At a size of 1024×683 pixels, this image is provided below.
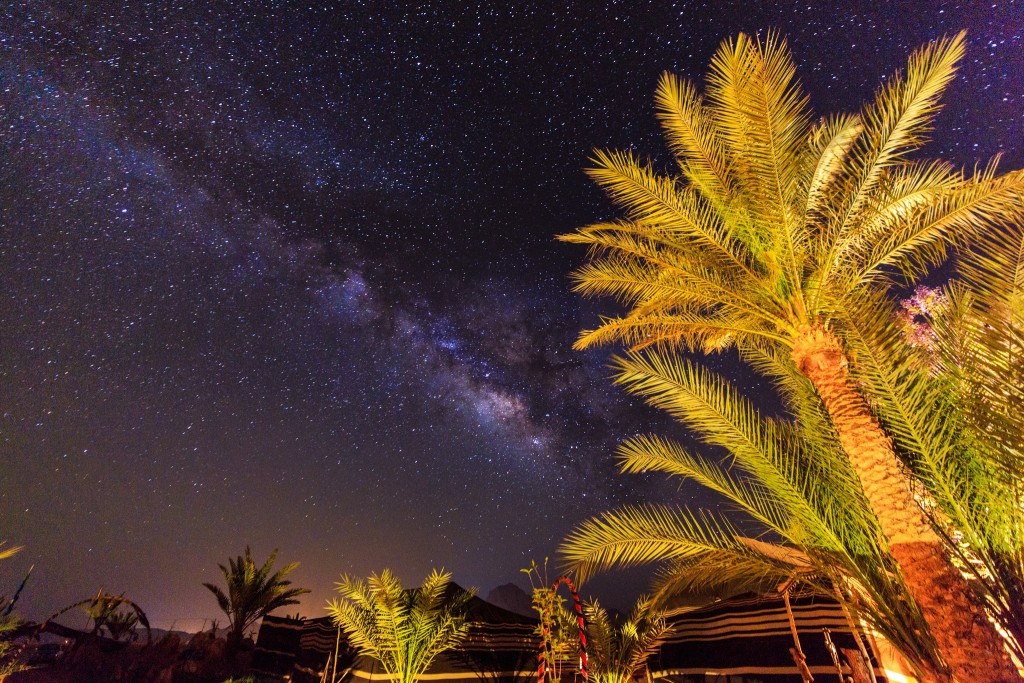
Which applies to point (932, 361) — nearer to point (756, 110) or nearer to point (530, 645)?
point (756, 110)

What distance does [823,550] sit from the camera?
463cm

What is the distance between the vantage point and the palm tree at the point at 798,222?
449cm

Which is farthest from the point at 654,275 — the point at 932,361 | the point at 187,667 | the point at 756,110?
the point at 187,667

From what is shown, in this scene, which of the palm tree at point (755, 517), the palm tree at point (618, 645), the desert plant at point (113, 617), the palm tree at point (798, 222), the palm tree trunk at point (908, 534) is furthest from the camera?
the desert plant at point (113, 617)

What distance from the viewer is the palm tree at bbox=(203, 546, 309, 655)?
16703mm

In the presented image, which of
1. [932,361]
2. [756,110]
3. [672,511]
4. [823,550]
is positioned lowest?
[823,550]

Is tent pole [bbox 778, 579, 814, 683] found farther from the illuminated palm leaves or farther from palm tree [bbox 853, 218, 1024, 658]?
the illuminated palm leaves

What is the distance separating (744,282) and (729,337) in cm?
101

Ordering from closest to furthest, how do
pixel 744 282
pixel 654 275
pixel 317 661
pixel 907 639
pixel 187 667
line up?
pixel 907 639, pixel 744 282, pixel 654 275, pixel 317 661, pixel 187 667

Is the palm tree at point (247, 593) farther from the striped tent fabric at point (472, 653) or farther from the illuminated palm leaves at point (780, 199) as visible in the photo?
the illuminated palm leaves at point (780, 199)

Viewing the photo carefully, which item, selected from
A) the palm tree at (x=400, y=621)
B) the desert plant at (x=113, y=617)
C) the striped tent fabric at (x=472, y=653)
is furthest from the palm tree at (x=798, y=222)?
the desert plant at (x=113, y=617)

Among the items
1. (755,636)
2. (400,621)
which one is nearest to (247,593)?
(400,621)

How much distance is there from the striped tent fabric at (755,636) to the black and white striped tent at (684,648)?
0.04 ft

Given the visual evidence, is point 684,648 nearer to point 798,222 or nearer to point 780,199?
point 798,222
